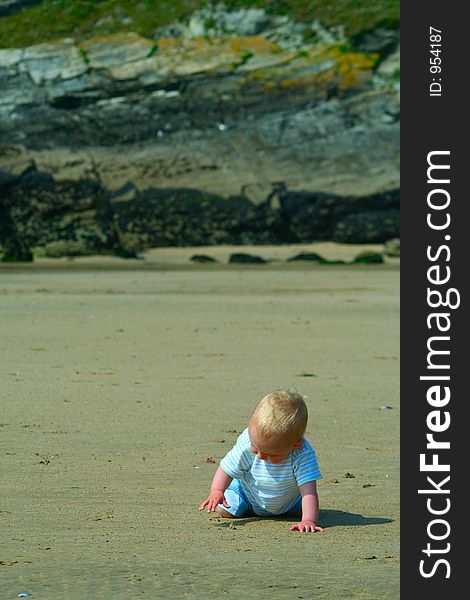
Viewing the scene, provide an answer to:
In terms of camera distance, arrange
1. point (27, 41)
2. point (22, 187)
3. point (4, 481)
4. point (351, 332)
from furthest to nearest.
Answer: point (27, 41) → point (22, 187) → point (351, 332) → point (4, 481)

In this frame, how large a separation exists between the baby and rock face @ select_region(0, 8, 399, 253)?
76.5 feet

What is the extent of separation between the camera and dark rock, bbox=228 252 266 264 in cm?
2664

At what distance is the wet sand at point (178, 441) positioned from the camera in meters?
4.79

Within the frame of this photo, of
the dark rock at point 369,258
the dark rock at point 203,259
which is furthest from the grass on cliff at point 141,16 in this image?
the dark rock at point 369,258

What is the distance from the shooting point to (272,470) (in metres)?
5.81

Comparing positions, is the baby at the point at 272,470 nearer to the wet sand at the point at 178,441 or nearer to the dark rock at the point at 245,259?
the wet sand at the point at 178,441

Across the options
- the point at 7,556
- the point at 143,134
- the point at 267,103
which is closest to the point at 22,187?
the point at 143,134

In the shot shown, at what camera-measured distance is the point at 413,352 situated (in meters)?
4.05

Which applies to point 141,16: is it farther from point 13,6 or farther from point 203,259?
point 203,259

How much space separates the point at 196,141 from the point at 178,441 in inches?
930

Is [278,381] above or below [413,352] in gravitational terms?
below

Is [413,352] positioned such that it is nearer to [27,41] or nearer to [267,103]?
[267,103]

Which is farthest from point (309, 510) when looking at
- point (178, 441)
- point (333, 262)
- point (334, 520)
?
point (333, 262)

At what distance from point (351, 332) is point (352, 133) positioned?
57.4 feet
